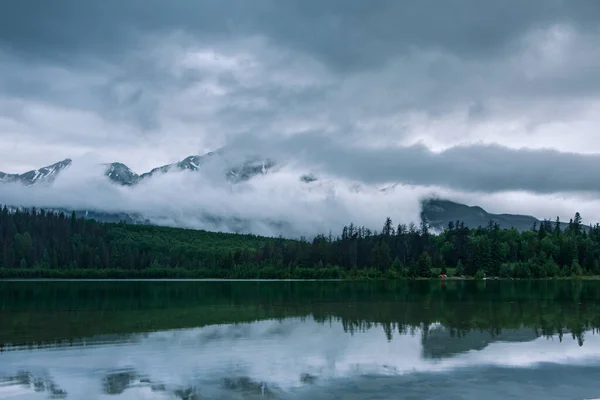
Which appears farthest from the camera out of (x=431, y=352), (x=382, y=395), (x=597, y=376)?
(x=431, y=352)

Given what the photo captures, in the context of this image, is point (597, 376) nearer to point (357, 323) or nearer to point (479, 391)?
point (479, 391)

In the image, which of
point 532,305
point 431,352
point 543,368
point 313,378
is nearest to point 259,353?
point 313,378

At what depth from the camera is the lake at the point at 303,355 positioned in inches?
1170

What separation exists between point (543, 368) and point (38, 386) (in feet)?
88.3

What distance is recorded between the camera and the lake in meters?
29.7

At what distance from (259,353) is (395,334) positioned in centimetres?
1322

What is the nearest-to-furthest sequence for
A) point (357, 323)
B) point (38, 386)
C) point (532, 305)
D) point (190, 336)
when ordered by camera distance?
point (38, 386)
point (190, 336)
point (357, 323)
point (532, 305)

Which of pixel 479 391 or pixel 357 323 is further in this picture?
pixel 357 323

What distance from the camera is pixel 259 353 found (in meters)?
39.8

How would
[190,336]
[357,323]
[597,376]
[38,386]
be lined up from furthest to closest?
[357,323]
[190,336]
[597,376]
[38,386]

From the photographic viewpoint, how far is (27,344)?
44312 millimetres

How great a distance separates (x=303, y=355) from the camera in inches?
1535

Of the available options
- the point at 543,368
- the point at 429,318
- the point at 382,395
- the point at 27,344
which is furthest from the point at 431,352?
Answer: the point at 27,344

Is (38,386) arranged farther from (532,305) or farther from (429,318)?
(532,305)
